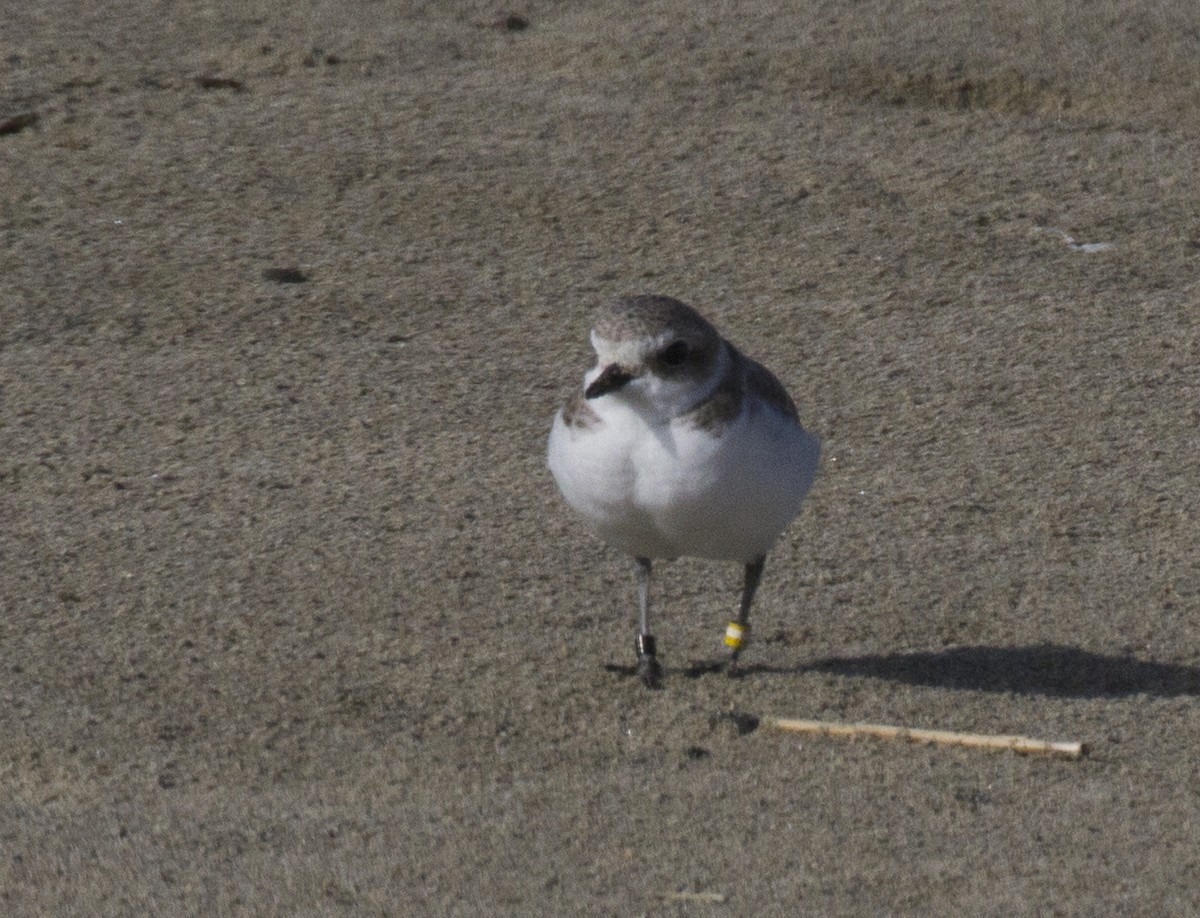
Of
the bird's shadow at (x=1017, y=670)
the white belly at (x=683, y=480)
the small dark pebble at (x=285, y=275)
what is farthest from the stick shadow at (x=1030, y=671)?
the small dark pebble at (x=285, y=275)

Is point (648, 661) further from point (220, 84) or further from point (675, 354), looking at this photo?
point (220, 84)

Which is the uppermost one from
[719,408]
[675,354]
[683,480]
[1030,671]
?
[675,354]

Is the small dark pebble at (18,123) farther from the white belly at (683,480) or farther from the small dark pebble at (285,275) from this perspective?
the white belly at (683,480)

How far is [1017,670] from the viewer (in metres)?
4.83

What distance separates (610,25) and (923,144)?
1.91m

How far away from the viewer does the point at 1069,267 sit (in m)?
7.33

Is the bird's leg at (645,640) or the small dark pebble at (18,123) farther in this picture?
the small dark pebble at (18,123)

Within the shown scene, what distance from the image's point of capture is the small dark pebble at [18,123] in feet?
27.0

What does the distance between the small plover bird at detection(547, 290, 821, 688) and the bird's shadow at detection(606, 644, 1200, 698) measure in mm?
620

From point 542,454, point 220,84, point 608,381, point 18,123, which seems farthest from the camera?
point 220,84

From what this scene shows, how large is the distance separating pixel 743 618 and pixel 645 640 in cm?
25

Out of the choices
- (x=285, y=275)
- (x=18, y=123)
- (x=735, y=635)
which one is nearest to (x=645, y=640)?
(x=735, y=635)

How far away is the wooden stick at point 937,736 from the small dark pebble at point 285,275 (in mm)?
3318

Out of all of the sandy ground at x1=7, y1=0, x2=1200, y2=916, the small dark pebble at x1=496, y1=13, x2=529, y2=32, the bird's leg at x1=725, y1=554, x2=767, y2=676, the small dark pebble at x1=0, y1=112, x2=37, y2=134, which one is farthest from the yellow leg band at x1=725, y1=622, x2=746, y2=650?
the small dark pebble at x1=496, y1=13, x2=529, y2=32
